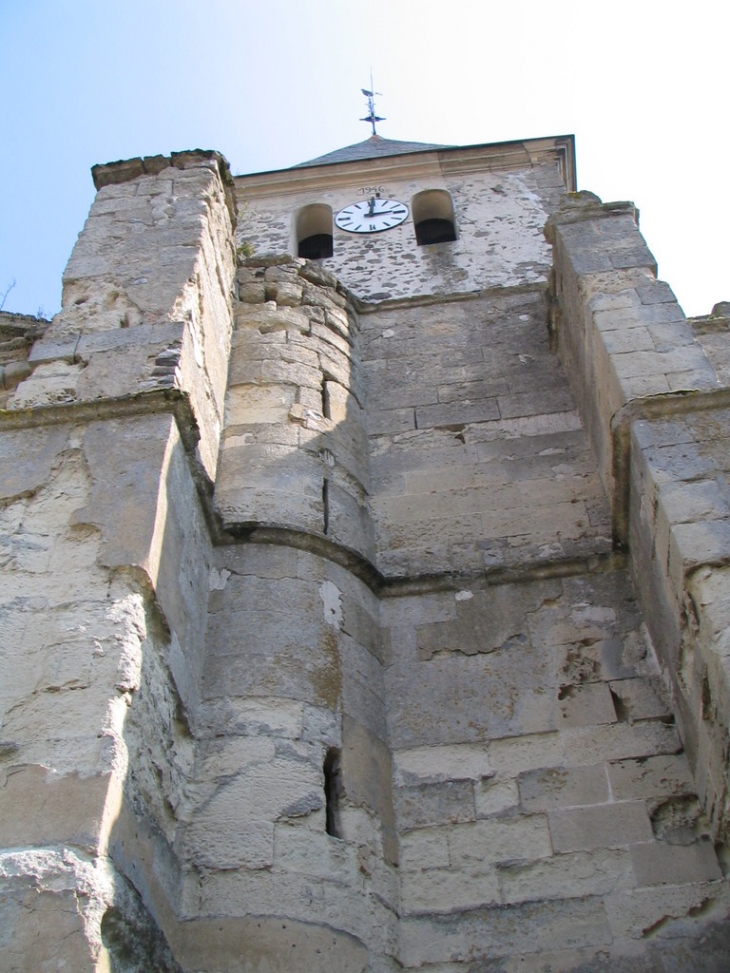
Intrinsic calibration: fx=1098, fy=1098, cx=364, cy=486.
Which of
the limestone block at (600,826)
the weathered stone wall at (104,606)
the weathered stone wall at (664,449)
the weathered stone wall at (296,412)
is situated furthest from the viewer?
the weathered stone wall at (296,412)

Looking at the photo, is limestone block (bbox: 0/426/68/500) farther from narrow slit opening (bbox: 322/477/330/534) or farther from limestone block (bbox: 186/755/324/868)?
narrow slit opening (bbox: 322/477/330/534)

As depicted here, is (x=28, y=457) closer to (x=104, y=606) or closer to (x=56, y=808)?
(x=104, y=606)

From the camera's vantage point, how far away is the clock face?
38.9 feet

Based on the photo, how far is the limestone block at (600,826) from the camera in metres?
4.66

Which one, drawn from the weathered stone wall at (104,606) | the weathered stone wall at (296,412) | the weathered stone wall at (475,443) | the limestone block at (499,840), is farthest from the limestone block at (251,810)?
the weathered stone wall at (475,443)

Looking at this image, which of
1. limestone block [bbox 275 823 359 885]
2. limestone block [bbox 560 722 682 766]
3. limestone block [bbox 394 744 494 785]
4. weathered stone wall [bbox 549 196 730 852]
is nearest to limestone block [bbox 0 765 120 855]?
limestone block [bbox 275 823 359 885]

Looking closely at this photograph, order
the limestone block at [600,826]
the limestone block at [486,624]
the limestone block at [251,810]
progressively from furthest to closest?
1. the limestone block at [486,624]
2. the limestone block at [600,826]
3. the limestone block at [251,810]

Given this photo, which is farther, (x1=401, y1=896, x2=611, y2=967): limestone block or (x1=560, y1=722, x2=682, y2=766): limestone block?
(x1=560, y1=722, x2=682, y2=766): limestone block

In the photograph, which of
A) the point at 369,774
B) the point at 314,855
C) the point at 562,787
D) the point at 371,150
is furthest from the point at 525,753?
the point at 371,150

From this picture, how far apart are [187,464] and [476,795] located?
6.60ft

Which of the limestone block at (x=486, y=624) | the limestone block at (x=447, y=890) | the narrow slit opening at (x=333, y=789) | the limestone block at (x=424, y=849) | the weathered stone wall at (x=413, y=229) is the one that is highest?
the weathered stone wall at (x=413, y=229)

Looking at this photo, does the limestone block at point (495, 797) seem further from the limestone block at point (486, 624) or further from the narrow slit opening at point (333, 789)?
the limestone block at point (486, 624)

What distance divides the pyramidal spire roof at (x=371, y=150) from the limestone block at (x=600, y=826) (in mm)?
10550

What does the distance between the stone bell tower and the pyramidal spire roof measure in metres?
7.27
